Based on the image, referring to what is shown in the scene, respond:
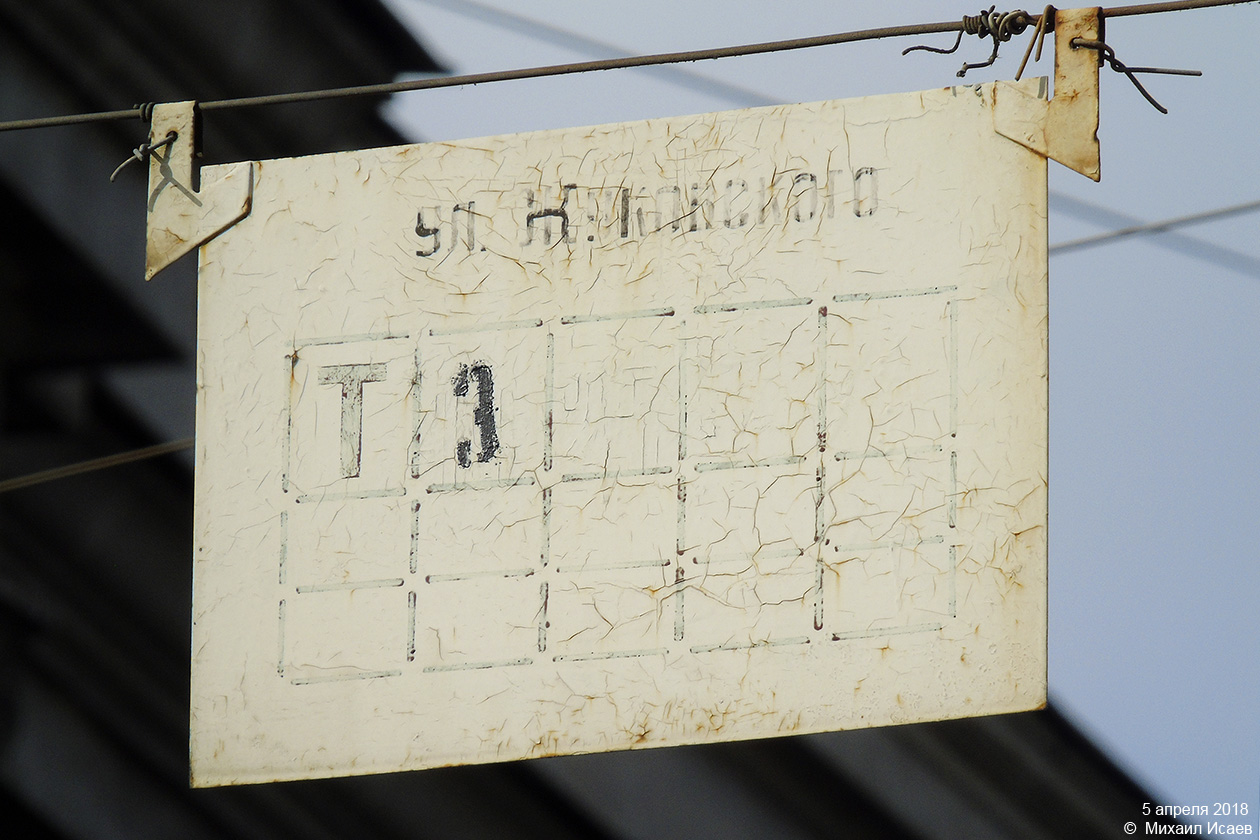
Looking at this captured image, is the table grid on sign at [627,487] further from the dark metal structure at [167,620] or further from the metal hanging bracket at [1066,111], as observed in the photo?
the dark metal structure at [167,620]

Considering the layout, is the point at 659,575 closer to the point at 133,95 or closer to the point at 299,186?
the point at 299,186

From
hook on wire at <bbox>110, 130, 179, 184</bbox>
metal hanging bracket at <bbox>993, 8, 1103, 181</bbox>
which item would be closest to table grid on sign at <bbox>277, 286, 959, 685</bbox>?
metal hanging bracket at <bbox>993, 8, 1103, 181</bbox>

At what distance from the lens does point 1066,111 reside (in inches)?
148

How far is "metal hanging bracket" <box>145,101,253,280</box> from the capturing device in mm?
4254

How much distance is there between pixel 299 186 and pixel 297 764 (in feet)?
4.84

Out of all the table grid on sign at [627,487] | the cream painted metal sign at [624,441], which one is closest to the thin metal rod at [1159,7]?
the cream painted metal sign at [624,441]

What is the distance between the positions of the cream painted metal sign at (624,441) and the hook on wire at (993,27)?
0.21m

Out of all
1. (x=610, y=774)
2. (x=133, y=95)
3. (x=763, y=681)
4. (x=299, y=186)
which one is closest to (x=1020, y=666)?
(x=763, y=681)

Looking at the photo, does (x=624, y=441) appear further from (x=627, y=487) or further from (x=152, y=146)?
(x=152, y=146)

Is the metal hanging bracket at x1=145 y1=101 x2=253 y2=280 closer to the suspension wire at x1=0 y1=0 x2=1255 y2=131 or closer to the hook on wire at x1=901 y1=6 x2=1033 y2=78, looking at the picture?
the suspension wire at x1=0 y1=0 x2=1255 y2=131

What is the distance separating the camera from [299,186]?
167 inches

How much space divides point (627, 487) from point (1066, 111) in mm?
1338

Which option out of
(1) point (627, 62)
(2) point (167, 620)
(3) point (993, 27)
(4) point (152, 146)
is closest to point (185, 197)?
(4) point (152, 146)

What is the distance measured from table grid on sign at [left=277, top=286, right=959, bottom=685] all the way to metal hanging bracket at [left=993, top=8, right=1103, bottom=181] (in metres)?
0.43
